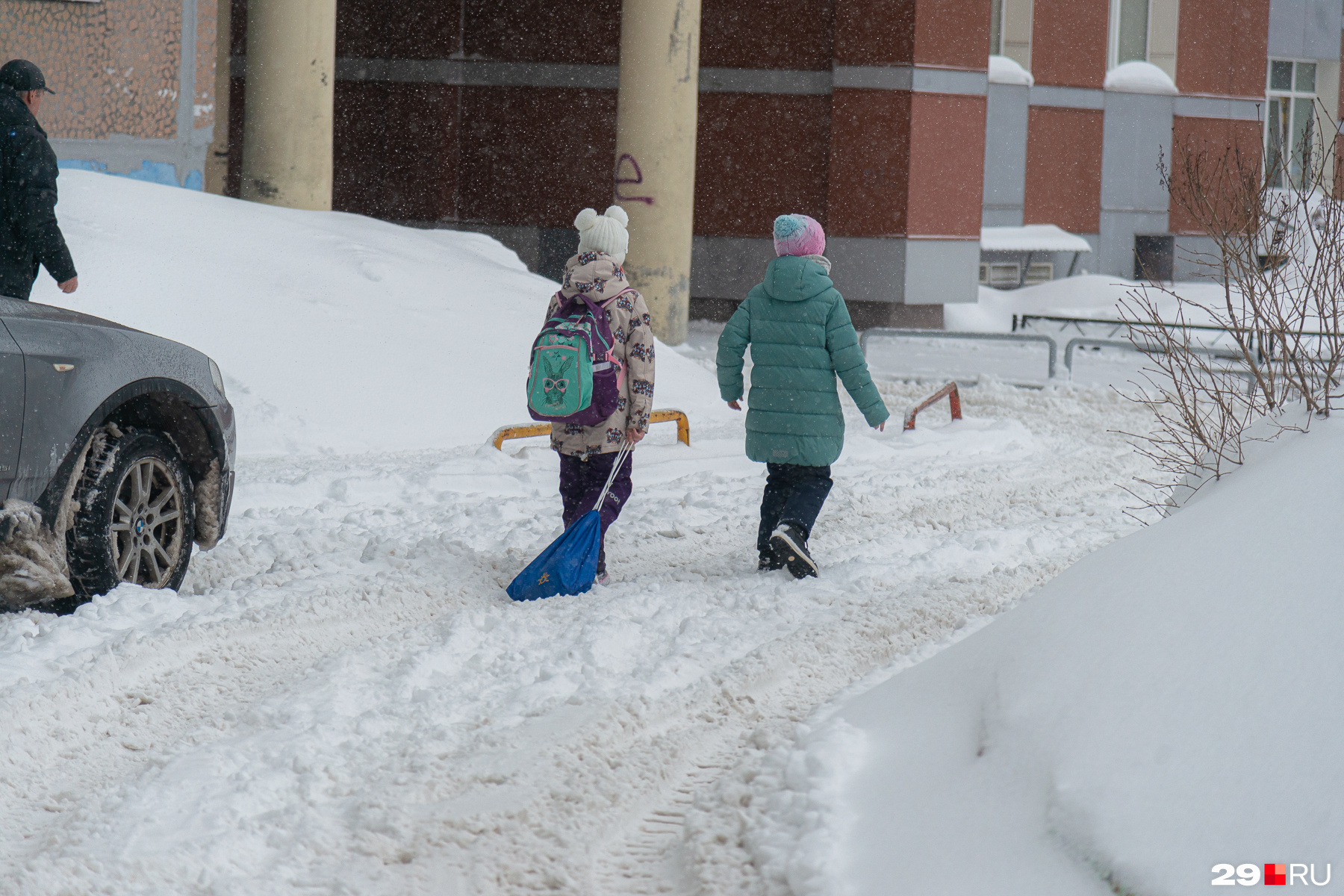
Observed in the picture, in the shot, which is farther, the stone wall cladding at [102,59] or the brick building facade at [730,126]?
the brick building facade at [730,126]

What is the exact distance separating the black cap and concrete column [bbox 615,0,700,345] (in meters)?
9.24

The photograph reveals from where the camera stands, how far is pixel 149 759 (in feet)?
13.2

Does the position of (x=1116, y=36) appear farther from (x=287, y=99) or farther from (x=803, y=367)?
(x=803, y=367)

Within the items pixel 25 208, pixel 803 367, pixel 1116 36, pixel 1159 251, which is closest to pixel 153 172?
pixel 25 208

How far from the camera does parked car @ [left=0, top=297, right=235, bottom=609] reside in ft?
16.0

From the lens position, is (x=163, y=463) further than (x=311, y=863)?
Yes

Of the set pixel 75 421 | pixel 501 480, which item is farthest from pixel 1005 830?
pixel 501 480

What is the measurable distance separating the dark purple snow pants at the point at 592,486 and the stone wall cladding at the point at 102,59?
333 inches

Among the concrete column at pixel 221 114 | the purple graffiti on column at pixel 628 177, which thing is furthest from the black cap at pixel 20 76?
the purple graffiti on column at pixel 628 177

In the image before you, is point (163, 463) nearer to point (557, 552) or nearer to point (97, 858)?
point (557, 552)

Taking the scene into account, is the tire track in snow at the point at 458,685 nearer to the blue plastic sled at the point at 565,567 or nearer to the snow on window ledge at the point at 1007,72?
the blue plastic sled at the point at 565,567

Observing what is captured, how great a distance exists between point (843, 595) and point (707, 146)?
1572 cm

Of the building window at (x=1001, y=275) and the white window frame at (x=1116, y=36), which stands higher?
the white window frame at (x=1116, y=36)

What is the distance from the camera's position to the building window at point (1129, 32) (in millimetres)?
27125
